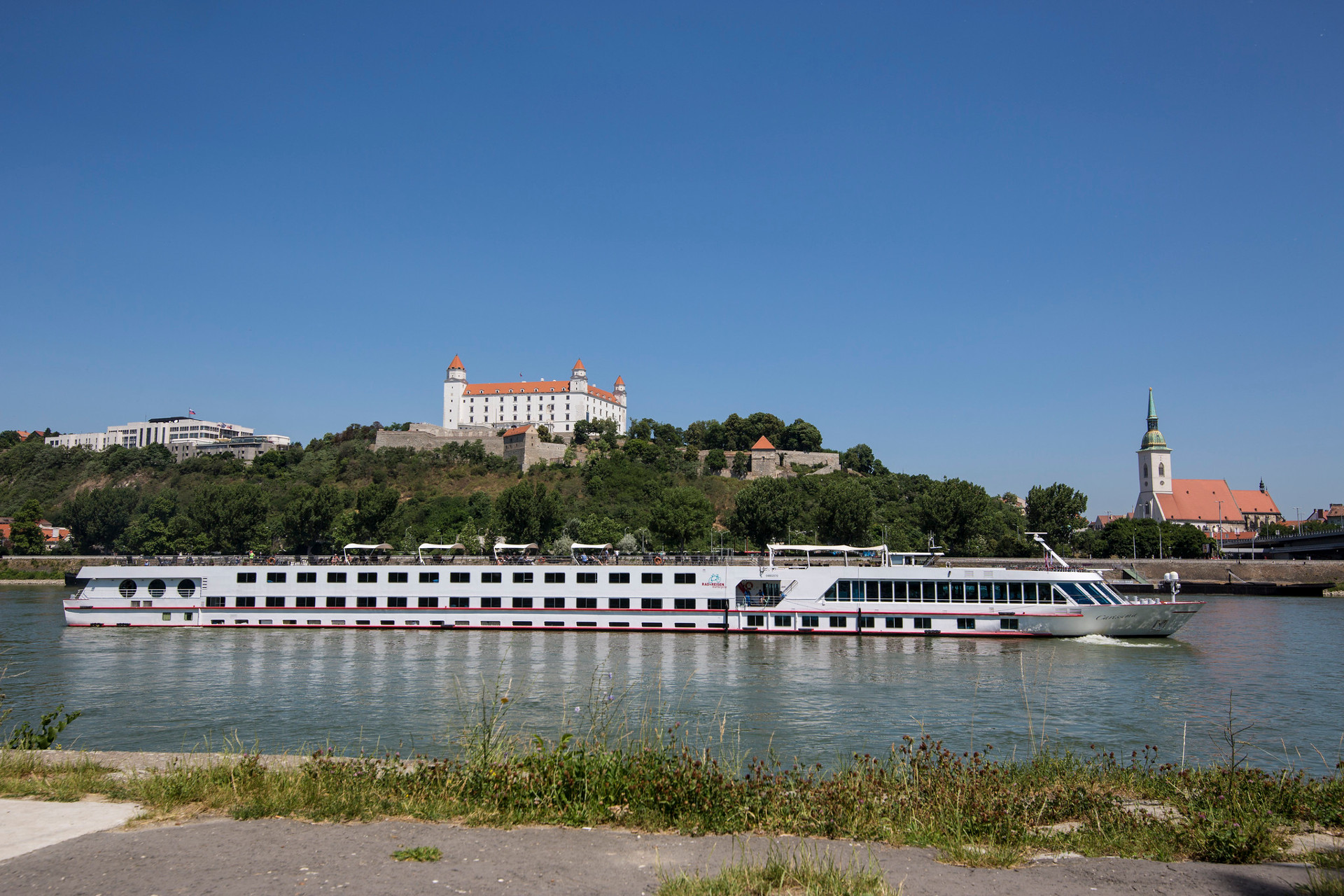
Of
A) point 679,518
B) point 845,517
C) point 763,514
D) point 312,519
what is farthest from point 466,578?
point 312,519

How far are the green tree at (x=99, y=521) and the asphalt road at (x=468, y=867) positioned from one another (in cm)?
10719

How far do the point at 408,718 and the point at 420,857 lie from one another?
46.2 ft

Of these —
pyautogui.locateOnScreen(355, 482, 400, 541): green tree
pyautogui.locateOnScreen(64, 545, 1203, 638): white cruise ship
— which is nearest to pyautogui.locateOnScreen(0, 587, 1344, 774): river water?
pyautogui.locateOnScreen(64, 545, 1203, 638): white cruise ship

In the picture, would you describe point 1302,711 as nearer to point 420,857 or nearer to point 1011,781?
point 1011,781

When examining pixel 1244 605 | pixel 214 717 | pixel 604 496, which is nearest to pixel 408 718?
pixel 214 717

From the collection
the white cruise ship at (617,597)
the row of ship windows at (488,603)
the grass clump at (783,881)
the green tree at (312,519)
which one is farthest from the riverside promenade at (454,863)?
the green tree at (312,519)

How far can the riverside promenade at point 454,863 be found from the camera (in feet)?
23.7

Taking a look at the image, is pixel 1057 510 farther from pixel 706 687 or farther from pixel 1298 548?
pixel 706 687

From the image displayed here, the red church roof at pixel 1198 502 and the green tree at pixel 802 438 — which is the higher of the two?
the green tree at pixel 802 438

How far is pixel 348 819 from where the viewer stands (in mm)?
8828

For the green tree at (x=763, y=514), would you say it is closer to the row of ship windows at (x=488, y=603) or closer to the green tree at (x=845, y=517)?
the green tree at (x=845, y=517)

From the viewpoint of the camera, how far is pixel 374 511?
81.2m

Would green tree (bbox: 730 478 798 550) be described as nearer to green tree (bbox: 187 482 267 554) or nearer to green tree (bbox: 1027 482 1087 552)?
green tree (bbox: 1027 482 1087 552)

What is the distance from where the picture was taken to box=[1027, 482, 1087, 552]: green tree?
94.7 metres
